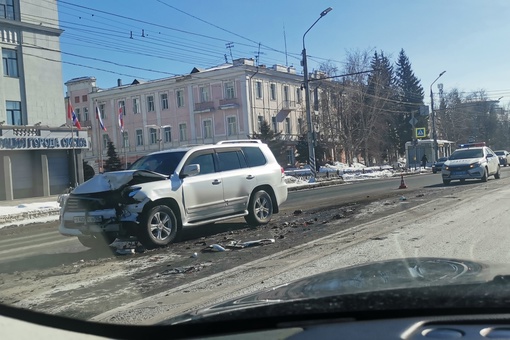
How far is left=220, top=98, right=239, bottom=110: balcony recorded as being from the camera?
170ft

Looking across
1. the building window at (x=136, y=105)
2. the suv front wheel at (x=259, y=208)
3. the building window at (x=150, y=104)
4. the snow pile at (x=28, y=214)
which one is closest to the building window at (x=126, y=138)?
the building window at (x=136, y=105)

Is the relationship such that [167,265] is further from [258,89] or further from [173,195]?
[258,89]

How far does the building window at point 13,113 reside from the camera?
107ft

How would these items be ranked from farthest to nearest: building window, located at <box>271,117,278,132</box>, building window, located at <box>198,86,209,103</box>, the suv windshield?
1. building window, located at <box>271,117,278,132</box>
2. building window, located at <box>198,86,209,103</box>
3. the suv windshield

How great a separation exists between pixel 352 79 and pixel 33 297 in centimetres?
5184

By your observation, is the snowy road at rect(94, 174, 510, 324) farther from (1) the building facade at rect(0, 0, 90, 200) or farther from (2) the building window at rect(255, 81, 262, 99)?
(2) the building window at rect(255, 81, 262, 99)

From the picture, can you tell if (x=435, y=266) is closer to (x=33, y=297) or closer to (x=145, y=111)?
(x=33, y=297)

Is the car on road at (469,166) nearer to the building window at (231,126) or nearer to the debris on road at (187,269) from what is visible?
the debris on road at (187,269)

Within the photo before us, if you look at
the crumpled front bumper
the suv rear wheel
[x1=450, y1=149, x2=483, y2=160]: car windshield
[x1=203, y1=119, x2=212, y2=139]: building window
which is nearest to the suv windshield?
the suv rear wheel

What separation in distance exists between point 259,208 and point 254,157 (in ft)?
3.68

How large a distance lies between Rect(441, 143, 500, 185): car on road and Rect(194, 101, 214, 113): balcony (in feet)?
113

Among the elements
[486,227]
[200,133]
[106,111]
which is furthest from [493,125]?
[486,227]

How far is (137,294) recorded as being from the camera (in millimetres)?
5609

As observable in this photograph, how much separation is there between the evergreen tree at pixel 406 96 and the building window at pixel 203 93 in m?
31.1
